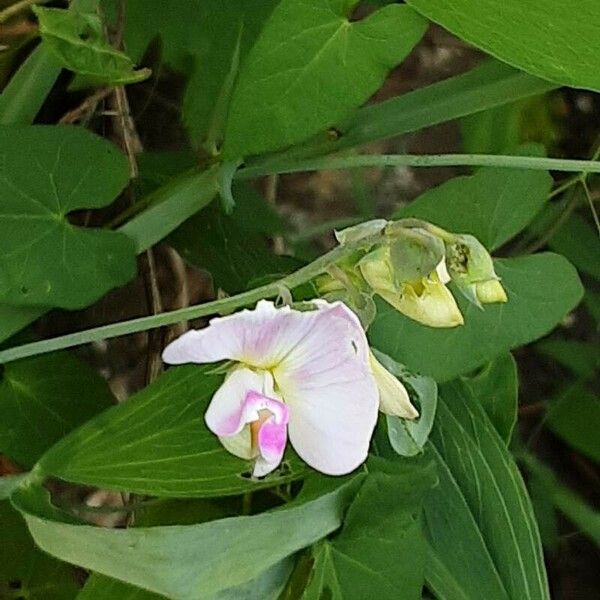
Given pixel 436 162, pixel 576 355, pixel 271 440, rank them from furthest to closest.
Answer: pixel 576 355 < pixel 436 162 < pixel 271 440

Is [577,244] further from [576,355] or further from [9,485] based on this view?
[9,485]

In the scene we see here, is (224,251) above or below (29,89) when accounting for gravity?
below

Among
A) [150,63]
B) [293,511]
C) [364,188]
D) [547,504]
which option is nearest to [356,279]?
[293,511]

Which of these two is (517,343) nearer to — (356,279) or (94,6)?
(356,279)

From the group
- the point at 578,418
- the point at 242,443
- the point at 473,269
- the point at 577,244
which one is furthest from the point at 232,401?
the point at 578,418

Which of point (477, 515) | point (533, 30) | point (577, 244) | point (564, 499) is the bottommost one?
point (564, 499)

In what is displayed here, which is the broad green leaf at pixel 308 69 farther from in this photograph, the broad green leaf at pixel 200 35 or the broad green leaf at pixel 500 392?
the broad green leaf at pixel 500 392
